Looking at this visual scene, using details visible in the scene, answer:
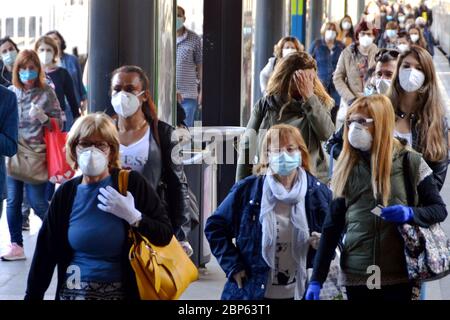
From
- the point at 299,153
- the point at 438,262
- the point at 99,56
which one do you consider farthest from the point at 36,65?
the point at 438,262

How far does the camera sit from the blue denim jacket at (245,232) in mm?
6258

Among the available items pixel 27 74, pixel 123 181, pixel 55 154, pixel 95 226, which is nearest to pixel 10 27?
pixel 27 74

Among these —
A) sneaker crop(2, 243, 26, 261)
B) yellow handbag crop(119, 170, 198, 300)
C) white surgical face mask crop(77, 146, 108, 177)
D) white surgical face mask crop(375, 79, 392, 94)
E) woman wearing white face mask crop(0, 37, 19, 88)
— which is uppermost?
woman wearing white face mask crop(0, 37, 19, 88)

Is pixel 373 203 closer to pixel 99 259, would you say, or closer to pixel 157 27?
pixel 99 259

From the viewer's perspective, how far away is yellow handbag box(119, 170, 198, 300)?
576 centimetres

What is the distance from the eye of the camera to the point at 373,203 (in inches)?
239

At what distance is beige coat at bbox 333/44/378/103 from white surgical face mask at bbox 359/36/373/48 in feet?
1.24

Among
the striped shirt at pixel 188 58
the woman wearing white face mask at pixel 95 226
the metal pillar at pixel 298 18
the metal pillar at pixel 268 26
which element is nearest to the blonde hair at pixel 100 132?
the woman wearing white face mask at pixel 95 226

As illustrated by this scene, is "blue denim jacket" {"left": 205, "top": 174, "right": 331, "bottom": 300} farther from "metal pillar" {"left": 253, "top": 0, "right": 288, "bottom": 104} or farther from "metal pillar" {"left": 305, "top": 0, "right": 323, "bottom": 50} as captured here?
"metal pillar" {"left": 305, "top": 0, "right": 323, "bottom": 50}

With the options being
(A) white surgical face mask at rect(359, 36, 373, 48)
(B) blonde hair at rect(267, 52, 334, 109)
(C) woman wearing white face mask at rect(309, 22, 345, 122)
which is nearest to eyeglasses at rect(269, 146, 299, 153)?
(B) blonde hair at rect(267, 52, 334, 109)

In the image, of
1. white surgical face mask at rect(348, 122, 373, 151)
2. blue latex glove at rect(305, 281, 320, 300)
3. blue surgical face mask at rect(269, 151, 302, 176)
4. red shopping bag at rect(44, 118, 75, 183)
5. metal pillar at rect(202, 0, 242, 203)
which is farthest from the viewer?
metal pillar at rect(202, 0, 242, 203)

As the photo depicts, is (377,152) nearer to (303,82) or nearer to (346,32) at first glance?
(303,82)

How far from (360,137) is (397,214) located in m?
0.44

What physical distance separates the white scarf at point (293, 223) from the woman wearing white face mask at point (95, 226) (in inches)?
20.4
